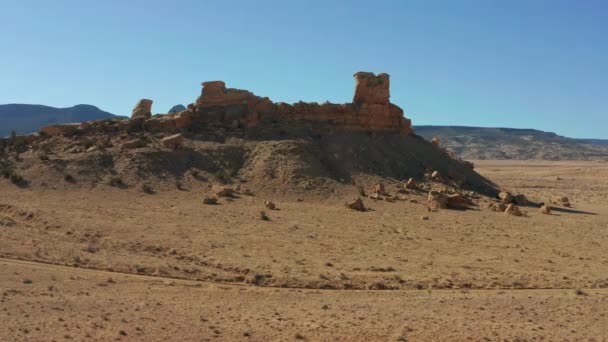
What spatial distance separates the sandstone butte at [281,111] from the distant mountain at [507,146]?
4588 inches

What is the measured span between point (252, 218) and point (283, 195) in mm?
5197

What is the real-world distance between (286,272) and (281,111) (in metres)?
20.8

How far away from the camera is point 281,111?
34.5 m

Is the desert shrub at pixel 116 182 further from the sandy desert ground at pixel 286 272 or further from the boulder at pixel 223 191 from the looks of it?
the boulder at pixel 223 191

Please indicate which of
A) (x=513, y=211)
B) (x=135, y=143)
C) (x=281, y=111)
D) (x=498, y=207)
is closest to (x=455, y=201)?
(x=498, y=207)

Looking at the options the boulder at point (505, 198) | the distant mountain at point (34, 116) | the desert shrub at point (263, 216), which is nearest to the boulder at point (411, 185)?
the boulder at point (505, 198)

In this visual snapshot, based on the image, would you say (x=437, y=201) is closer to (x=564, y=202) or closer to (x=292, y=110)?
(x=564, y=202)

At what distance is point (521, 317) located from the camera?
37.0 ft

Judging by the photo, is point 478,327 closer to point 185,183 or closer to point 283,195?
point 283,195

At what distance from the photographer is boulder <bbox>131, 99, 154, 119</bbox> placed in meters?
36.4

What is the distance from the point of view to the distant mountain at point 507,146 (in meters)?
146

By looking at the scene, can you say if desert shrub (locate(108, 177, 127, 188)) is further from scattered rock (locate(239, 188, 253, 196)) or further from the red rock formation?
the red rock formation

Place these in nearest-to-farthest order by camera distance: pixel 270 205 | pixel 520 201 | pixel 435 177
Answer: pixel 270 205 → pixel 520 201 → pixel 435 177

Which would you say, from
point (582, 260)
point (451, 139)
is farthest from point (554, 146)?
point (582, 260)
